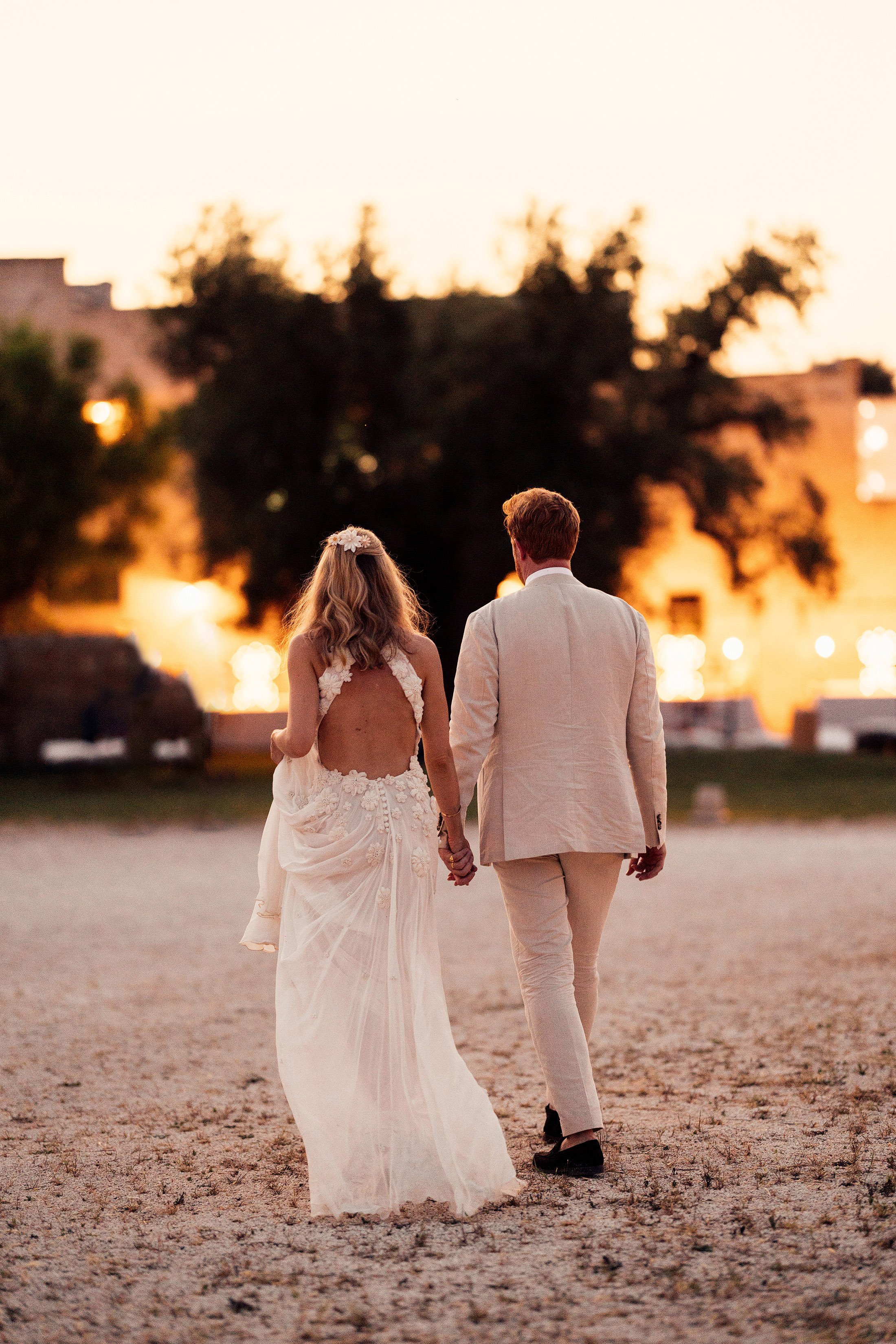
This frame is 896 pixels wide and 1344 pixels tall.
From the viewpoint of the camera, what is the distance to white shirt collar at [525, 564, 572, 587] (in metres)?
4.52

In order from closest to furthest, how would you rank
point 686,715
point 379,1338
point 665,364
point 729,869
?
point 379,1338 < point 729,869 < point 665,364 < point 686,715

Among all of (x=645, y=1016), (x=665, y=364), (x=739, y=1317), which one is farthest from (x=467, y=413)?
(x=739, y=1317)

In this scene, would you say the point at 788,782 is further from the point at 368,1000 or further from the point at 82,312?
the point at 82,312

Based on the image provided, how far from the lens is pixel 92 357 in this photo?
2928 cm

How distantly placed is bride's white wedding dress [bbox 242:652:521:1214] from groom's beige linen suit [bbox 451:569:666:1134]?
0.67ft

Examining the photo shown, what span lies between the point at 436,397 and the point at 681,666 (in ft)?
41.6

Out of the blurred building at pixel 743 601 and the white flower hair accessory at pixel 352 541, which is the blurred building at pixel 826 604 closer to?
the blurred building at pixel 743 601

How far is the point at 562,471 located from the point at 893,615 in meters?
16.5

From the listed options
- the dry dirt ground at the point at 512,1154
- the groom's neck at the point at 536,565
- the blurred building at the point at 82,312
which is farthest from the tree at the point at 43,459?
the groom's neck at the point at 536,565

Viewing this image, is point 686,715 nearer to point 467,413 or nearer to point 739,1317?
point 467,413

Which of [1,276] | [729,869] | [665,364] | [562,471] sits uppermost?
[1,276]

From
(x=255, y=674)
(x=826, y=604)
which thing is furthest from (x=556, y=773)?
(x=826, y=604)

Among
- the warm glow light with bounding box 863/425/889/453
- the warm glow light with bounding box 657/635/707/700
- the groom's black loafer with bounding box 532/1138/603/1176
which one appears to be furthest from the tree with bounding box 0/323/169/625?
the groom's black loafer with bounding box 532/1138/603/1176

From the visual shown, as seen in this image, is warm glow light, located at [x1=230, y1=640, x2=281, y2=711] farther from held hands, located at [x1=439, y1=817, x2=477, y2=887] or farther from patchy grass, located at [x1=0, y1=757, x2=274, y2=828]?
held hands, located at [x1=439, y1=817, x2=477, y2=887]
